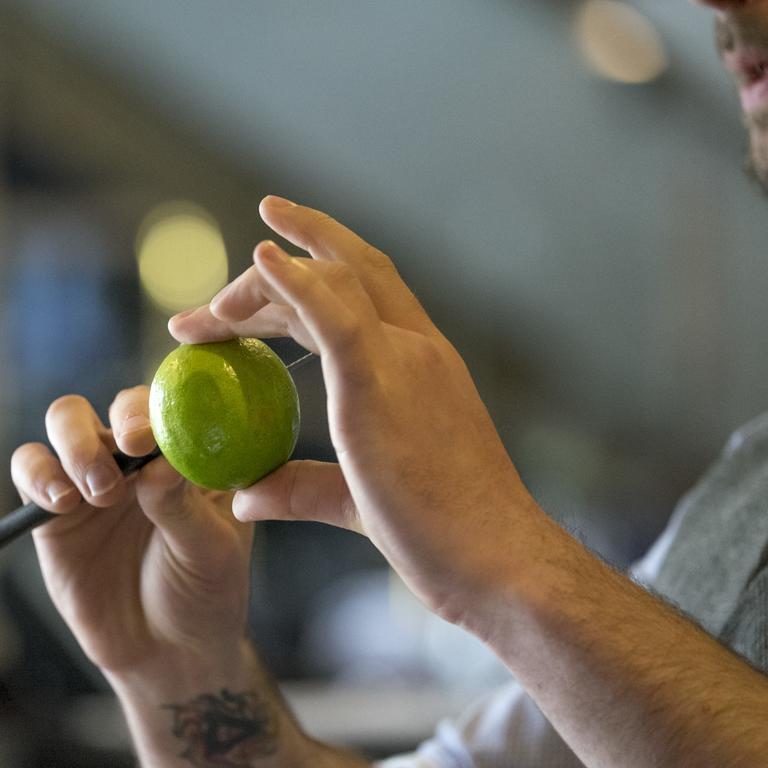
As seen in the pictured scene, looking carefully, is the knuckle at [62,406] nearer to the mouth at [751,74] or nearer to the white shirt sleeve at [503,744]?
the white shirt sleeve at [503,744]

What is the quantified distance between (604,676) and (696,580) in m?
0.67

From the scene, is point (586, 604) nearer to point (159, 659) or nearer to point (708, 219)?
point (159, 659)

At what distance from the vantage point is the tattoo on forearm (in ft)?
4.25

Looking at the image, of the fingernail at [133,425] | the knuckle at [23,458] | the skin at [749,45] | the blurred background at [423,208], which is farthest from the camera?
the blurred background at [423,208]

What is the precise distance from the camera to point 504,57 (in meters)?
4.78

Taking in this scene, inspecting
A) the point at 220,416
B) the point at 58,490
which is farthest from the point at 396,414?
the point at 58,490

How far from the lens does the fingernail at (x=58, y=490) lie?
1098 millimetres

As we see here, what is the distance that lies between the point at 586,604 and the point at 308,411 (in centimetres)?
357

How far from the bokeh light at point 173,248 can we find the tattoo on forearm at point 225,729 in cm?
377


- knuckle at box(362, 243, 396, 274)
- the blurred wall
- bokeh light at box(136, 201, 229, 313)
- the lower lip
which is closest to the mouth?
the lower lip

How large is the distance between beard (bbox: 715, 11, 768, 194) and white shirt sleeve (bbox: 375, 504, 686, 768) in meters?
0.54

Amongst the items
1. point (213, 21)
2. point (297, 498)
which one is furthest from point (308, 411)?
point (297, 498)

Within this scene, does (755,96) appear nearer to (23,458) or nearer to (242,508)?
(242,508)

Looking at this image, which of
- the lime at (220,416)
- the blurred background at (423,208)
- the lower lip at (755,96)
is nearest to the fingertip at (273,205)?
the lime at (220,416)
